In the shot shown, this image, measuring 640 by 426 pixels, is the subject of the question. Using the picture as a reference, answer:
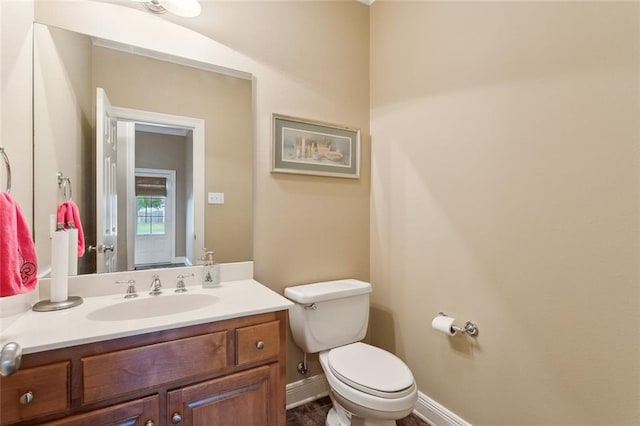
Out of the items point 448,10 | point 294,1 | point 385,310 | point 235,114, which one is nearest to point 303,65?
point 294,1

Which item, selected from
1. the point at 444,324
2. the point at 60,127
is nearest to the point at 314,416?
the point at 444,324

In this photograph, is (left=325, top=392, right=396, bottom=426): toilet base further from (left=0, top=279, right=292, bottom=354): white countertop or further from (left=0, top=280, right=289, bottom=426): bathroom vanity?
(left=0, top=279, right=292, bottom=354): white countertop

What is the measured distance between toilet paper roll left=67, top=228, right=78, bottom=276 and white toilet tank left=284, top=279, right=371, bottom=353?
3.20ft

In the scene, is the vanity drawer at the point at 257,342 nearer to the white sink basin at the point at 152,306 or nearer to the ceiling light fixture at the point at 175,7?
the white sink basin at the point at 152,306

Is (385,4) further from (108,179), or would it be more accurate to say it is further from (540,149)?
(108,179)

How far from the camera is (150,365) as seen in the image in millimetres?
983

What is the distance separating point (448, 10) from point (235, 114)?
49.9 inches

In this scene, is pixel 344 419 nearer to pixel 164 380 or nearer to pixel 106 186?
pixel 164 380

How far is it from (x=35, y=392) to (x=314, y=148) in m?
1.58

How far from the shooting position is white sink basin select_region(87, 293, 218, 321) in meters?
1.21

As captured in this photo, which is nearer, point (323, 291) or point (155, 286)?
point (155, 286)

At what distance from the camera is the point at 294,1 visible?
1823 mm

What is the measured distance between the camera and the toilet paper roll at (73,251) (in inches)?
47.4

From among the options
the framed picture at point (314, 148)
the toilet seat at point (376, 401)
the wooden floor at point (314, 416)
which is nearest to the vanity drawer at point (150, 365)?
the toilet seat at point (376, 401)
